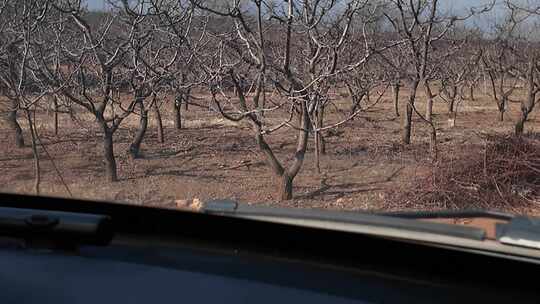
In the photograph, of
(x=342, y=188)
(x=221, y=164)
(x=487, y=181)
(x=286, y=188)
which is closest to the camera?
(x=487, y=181)

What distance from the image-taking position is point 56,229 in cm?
211

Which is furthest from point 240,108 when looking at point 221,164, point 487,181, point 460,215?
point 460,215

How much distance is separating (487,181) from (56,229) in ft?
22.9

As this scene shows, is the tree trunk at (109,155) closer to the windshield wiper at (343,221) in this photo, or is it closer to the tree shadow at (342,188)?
the tree shadow at (342,188)

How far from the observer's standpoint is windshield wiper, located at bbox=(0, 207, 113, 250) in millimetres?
2105

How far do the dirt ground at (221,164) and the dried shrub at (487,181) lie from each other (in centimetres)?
52

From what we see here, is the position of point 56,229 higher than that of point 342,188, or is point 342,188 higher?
point 56,229

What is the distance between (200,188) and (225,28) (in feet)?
8.31

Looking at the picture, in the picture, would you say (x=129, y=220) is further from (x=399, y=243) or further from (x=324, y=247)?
(x=399, y=243)

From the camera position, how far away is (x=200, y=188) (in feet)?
32.1

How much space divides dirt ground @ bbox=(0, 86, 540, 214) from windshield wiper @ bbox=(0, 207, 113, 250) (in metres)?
5.01

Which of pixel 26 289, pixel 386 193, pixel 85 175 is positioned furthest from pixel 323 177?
pixel 26 289

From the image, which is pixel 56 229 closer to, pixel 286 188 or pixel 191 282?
pixel 191 282

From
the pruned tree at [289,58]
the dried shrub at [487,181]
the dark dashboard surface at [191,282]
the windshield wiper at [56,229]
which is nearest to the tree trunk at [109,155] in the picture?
the pruned tree at [289,58]
